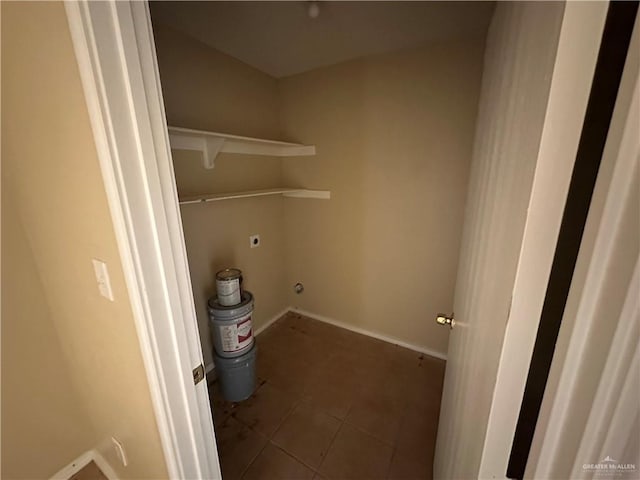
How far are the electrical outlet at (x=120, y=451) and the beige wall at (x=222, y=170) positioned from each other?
2.68ft

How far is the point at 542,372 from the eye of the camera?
1.29 feet

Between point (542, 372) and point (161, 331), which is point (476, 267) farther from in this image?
point (161, 331)

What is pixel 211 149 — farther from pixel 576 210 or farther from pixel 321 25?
pixel 576 210

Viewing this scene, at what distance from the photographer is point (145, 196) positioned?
620 mm

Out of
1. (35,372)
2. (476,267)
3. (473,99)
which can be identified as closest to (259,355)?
(35,372)

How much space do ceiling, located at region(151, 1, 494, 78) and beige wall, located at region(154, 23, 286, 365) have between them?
156mm

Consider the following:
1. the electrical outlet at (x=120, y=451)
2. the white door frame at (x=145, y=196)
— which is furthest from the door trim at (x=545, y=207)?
the electrical outlet at (x=120, y=451)

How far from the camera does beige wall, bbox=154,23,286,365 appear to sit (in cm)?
161

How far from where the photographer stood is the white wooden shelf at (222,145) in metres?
1.57

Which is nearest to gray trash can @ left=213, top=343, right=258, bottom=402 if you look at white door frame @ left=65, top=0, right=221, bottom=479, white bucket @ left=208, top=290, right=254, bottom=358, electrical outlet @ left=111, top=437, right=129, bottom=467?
white bucket @ left=208, top=290, right=254, bottom=358

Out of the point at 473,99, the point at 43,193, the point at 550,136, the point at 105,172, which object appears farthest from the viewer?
the point at 473,99

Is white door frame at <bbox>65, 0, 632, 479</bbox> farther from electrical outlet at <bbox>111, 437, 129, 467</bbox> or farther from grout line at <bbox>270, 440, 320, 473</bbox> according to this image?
grout line at <bbox>270, 440, 320, 473</bbox>

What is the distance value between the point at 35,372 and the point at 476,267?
1.87 m

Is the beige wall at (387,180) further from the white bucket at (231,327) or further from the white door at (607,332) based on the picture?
the white door at (607,332)
